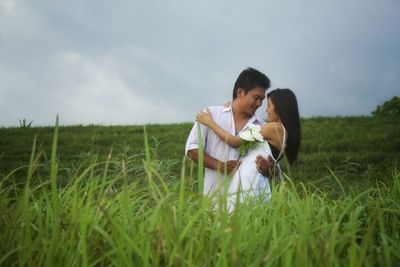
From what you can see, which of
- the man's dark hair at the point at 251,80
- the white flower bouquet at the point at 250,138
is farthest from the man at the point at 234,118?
the white flower bouquet at the point at 250,138

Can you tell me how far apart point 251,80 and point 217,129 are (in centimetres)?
68

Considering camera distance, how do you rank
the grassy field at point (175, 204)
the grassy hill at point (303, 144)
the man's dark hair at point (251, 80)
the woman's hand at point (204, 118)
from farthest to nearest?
1. the grassy hill at point (303, 144)
2. the man's dark hair at point (251, 80)
3. the woman's hand at point (204, 118)
4. the grassy field at point (175, 204)

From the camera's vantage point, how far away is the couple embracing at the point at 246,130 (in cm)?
431

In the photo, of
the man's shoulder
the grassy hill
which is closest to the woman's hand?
the man's shoulder

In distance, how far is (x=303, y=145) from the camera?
10508mm

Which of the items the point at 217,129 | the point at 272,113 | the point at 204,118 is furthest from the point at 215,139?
the point at 272,113

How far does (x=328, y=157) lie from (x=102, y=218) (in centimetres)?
769

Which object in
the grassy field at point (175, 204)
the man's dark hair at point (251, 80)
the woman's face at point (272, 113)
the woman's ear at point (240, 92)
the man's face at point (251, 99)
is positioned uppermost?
the man's dark hair at point (251, 80)

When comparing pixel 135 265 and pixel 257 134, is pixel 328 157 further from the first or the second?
pixel 135 265

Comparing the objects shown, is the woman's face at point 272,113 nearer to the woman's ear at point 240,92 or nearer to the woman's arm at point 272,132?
the woman's arm at point 272,132

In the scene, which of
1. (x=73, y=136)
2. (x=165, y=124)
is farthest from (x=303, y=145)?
(x=73, y=136)

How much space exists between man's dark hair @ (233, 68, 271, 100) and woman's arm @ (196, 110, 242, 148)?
45 centimetres

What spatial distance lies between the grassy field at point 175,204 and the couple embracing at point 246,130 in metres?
0.34

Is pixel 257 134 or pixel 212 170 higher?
pixel 257 134
